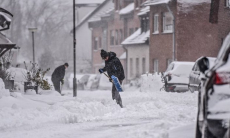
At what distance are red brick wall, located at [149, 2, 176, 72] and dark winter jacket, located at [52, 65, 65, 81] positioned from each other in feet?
45.4

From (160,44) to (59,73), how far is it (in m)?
16.0

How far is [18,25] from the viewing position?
9025 centimetres

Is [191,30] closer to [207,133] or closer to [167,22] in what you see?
[167,22]

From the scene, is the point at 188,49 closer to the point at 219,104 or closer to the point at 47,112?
the point at 47,112

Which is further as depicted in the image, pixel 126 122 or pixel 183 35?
pixel 183 35

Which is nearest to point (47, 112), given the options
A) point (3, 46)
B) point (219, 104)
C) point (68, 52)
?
point (219, 104)

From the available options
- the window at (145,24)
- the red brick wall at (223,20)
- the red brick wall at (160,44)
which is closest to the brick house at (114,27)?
the window at (145,24)

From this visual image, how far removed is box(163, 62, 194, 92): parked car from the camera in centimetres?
2786

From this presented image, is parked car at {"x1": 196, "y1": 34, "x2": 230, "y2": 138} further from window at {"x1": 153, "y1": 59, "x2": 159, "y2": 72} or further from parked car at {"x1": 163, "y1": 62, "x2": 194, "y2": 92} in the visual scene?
window at {"x1": 153, "y1": 59, "x2": 159, "y2": 72}

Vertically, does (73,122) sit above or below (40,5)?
below

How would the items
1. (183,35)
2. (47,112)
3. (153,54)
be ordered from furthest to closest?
(153,54)
(183,35)
(47,112)

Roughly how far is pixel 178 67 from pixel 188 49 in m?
13.4

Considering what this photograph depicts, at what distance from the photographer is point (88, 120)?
14.4 metres

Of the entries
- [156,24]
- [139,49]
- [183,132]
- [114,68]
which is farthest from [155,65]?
[183,132]
